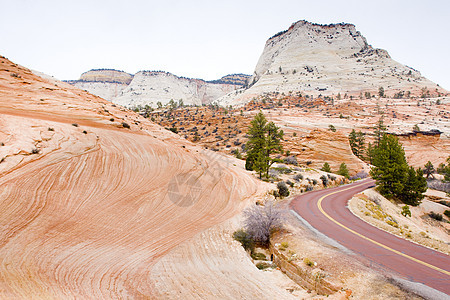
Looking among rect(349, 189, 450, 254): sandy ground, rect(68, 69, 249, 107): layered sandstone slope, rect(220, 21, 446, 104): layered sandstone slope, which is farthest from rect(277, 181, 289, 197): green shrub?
rect(68, 69, 249, 107): layered sandstone slope

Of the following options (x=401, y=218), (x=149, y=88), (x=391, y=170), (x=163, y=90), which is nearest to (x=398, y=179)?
(x=391, y=170)

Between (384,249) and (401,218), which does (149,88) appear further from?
(384,249)

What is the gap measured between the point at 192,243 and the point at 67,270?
4188 millimetres

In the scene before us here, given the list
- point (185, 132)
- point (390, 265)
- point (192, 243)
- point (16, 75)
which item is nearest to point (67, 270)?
point (192, 243)

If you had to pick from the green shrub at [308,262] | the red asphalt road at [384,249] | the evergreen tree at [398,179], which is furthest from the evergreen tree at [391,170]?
the green shrub at [308,262]

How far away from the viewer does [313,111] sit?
229ft

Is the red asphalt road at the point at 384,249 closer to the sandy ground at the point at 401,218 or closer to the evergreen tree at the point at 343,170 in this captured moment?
the sandy ground at the point at 401,218

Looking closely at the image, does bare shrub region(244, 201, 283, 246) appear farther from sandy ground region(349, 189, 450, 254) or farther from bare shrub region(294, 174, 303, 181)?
bare shrub region(294, 174, 303, 181)

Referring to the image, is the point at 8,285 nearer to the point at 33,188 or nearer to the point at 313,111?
the point at 33,188

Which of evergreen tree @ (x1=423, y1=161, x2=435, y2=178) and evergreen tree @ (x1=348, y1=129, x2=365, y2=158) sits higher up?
evergreen tree @ (x1=348, y1=129, x2=365, y2=158)

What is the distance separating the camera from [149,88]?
133 m

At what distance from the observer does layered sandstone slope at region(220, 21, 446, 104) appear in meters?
92.3

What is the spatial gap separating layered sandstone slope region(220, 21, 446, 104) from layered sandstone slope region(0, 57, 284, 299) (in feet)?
295

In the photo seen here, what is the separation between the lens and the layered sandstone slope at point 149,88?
4987 inches
